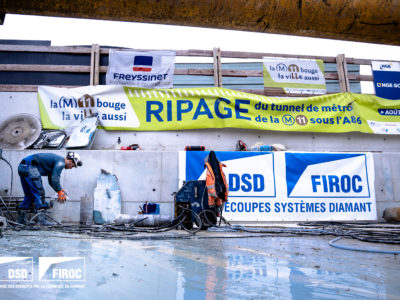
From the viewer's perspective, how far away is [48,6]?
1380mm

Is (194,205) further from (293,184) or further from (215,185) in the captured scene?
(293,184)

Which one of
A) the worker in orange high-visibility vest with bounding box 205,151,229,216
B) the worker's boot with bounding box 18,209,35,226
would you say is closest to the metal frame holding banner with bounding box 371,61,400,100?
the worker in orange high-visibility vest with bounding box 205,151,229,216

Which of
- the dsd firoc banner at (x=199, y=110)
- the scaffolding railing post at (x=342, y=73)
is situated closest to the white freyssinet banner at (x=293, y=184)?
the dsd firoc banner at (x=199, y=110)

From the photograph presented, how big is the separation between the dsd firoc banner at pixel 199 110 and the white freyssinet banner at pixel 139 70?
0.30 meters

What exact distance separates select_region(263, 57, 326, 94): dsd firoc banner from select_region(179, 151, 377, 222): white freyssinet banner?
2.42m

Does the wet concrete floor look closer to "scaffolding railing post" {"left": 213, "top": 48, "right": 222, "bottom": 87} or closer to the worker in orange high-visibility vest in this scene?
the worker in orange high-visibility vest

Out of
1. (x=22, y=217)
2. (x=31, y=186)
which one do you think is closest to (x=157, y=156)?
(x=31, y=186)

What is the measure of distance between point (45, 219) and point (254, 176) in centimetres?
492

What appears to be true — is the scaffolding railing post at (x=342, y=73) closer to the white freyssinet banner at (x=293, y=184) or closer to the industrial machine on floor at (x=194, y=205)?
the white freyssinet banner at (x=293, y=184)

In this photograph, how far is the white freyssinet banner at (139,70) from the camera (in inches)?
365

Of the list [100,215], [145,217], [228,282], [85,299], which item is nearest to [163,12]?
[85,299]

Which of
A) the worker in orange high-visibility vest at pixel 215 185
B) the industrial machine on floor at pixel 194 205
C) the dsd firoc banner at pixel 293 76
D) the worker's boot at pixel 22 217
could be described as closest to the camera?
the worker in orange high-visibility vest at pixel 215 185

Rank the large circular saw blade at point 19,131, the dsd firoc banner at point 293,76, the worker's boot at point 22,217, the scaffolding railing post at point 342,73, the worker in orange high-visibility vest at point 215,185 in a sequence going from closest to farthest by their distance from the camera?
the worker in orange high-visibility vest at point 215,185
the worker's boot at point 22,217
the large circular saw blade at point 19,131
the dsd firoc banner at point 293,76
the scaffolding railing post at point 342,73

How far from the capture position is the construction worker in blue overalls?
647 cm
